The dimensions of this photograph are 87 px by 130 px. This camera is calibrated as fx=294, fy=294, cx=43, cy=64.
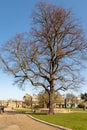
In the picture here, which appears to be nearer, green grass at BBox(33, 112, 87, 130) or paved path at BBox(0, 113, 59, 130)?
paved path at BBox(0, 113, 59, 130)

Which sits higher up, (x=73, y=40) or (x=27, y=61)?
(x=73, y=40)

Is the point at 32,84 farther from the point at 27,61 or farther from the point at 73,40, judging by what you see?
the point at 73,40

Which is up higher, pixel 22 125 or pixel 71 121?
pixel 71 121

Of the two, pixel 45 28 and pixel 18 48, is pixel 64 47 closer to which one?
pixel 45 28

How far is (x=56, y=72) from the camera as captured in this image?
1761 inches

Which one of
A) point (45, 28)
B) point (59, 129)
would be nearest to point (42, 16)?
point (45, 28)

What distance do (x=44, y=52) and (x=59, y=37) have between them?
129 inches

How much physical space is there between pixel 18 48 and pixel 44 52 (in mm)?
4040

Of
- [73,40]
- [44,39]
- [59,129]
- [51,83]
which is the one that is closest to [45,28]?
[44,39]

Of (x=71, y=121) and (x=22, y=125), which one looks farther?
(x=71, y=121)

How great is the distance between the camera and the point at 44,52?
4397 cm

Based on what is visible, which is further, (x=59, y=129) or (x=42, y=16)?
(x=42, y=16)

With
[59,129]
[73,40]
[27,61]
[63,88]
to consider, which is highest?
[73,40]

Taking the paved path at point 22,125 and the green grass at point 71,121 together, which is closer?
the paved path at point 22,125
